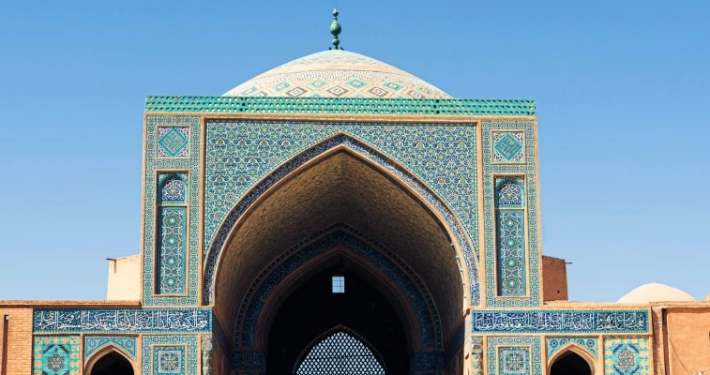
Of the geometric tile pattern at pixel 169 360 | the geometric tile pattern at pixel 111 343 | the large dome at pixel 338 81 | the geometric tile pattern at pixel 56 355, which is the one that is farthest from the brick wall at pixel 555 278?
the geometric tile pattern at pixel 56 355

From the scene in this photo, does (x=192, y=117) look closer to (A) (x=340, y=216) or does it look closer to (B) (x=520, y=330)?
(A) (x=340, y=216)

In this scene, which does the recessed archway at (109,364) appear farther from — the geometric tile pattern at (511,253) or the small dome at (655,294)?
the small dome at (655,294)

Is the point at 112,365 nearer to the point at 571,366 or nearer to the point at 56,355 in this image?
the point at 56,355

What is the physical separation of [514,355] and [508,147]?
214 cm

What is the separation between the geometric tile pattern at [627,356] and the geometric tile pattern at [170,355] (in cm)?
403

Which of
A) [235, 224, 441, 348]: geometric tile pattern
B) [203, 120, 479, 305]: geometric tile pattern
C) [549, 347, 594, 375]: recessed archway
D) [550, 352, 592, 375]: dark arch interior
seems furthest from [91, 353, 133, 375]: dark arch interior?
[550, 352, 592, 375]: dark arch interior

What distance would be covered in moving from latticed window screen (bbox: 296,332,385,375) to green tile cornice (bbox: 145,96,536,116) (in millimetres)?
3984

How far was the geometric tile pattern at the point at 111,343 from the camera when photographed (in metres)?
13.4

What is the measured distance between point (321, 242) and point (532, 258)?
10.6 feet

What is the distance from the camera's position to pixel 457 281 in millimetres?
14320

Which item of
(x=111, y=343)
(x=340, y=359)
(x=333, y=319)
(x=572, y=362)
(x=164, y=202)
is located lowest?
(x=572, y=362)

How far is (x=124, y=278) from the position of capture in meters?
17.0

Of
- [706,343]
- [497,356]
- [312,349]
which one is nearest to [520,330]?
[497,356]

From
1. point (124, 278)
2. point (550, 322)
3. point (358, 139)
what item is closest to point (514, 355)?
point (550, 322)
